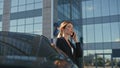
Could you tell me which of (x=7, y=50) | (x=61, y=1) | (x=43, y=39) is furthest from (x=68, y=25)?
(x=61, y=1)

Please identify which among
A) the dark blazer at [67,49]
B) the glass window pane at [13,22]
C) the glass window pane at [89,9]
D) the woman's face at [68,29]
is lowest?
the dark blazer at [67,49]

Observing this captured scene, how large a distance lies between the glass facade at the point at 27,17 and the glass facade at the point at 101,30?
7.72 m

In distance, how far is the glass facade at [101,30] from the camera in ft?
127

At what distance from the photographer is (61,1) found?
38.8 metres

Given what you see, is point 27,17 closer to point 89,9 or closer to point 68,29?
point 89,9

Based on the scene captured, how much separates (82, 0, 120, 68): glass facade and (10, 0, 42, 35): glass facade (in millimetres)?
7715

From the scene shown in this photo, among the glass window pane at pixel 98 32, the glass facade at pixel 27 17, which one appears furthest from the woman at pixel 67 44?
the glass window pane at pixel 98 32

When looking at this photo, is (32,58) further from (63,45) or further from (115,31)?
(115,31)

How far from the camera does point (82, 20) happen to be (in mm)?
42219

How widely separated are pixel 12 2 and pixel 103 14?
42.9 feet

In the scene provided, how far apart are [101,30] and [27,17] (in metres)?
10.5

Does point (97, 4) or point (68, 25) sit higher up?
point (97, 4)

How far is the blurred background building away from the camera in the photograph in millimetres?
37000

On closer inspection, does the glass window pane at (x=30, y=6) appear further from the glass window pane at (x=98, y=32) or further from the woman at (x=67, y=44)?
the woman at (x=67, y=44)
